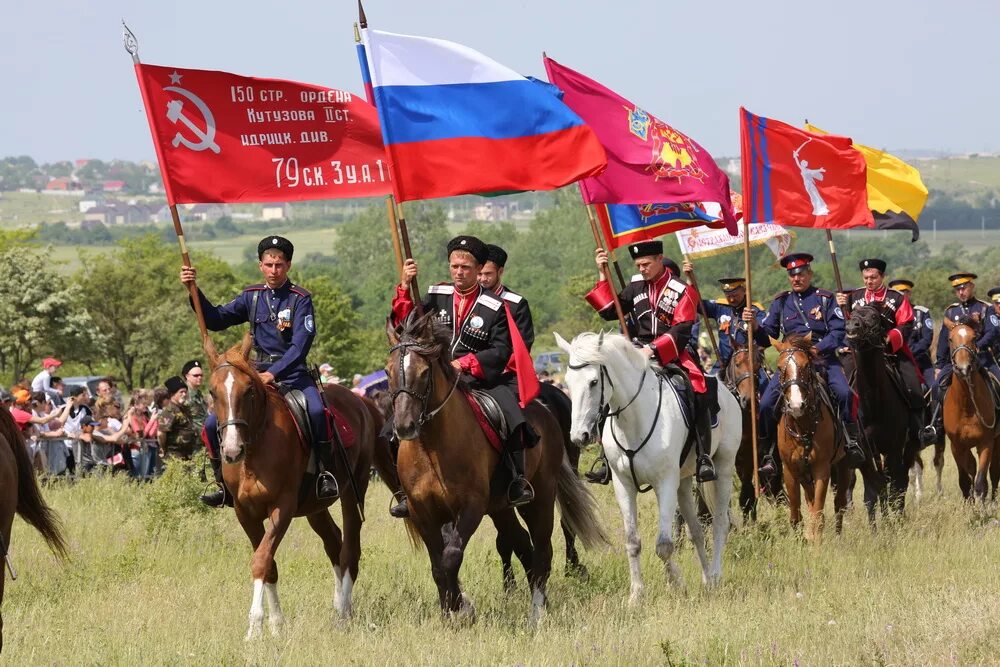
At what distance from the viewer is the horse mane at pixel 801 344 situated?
1391 centimetres

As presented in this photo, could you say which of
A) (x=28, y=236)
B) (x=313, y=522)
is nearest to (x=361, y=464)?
(x=313, y=522)

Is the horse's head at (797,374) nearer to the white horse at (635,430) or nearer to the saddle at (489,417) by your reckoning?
the white horse at (635,430)

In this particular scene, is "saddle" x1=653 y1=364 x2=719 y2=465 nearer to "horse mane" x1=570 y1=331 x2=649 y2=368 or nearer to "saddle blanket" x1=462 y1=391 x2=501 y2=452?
"horse mane" x1=570 y1=331 x2=649 y2=368

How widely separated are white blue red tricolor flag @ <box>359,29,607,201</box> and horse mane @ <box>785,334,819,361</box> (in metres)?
4.07

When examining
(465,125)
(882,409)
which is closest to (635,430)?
(465,125)

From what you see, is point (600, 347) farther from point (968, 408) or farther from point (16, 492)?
point (968, 408)

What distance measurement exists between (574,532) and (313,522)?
2255 mm

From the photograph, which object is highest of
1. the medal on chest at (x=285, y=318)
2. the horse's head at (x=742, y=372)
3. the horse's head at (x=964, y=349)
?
the medal on chest at (x=285, y=318)

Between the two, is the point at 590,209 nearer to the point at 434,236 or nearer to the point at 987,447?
the point at 987,447

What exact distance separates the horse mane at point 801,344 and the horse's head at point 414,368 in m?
5.23

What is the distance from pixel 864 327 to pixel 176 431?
8.68m

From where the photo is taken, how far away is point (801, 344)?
45.6 ft

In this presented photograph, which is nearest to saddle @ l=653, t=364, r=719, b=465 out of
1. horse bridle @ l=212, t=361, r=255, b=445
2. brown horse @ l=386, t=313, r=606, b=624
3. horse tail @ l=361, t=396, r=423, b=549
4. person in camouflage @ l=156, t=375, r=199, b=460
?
brown horse @ l=386, t=313, r=606, b=624

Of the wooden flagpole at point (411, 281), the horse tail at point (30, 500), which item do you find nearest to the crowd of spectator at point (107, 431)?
the wooden flagpole at point (411, 281)
